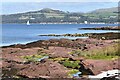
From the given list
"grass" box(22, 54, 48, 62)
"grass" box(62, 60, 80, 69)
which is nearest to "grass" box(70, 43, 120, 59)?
"grass" box(62, 60, 80, 69)

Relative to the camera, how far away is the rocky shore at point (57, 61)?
40.4ft

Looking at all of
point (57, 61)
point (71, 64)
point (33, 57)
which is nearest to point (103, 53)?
point (71, 64)

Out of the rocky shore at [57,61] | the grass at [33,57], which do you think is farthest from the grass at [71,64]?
the grass at [33,57]

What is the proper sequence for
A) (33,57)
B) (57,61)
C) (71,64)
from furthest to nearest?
(33,57)
(57,61)
(71,64)

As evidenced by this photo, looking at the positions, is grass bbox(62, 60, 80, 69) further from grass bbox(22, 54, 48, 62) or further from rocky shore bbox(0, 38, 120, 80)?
grass bbox(22, 54, 48, 62)

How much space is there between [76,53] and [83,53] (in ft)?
1.51

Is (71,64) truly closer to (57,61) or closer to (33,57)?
(57,61)

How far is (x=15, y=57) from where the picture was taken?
1470 cm

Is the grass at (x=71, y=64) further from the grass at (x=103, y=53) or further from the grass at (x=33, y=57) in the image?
the grass at (x=33, y=57)

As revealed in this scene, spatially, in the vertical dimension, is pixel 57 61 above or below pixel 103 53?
below

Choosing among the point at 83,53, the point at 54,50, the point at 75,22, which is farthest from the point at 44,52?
the point at 75,22

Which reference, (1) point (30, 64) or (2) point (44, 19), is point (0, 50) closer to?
(1) point (30, 64)

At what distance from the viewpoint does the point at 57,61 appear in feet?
45.5

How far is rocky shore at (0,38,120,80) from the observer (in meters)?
12.3
